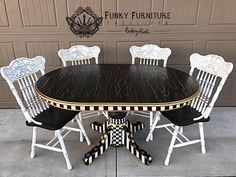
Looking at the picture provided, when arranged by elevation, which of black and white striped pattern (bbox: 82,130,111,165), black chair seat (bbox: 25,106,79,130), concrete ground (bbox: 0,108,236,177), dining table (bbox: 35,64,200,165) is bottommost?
concrete ground (bbox: 0,108,236,177)

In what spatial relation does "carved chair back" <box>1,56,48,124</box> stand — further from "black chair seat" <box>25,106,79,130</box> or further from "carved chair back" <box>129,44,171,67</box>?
"carved chair back" <box>129,44,171,67</box>

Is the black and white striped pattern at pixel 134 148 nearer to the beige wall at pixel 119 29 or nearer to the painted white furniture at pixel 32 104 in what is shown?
the painted white furniture at pixel 32 104

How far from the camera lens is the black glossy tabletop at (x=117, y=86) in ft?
5.60

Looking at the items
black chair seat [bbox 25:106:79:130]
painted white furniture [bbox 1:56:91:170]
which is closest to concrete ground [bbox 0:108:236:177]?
painted white furniture [bbox 1:56:91:170]

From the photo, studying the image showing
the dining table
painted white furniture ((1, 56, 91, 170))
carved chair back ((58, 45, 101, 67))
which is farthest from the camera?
carved chair back ((58, 45, 101, 67))

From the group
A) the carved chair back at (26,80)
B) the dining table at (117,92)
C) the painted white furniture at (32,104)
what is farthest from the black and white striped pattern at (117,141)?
the carved chair back at (26,80)

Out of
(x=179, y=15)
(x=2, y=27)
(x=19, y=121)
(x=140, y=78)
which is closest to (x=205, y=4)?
(x=179, y=15)

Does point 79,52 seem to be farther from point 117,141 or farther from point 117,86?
point 117,141

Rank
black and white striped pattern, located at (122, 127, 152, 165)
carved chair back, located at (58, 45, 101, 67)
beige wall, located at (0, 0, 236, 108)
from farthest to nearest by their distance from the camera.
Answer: beige wall, located at (0, 0, 236, 108) → carved chair back, located at (58, 45, 101, 67) → black and white striped pattern, located at (122, 127, 152, 165)

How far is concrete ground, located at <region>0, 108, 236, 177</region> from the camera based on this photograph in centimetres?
203

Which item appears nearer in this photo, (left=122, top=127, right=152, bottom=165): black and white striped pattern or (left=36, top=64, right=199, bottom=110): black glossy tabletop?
(left=36, top=64, right=199, bottom=110): black glossy tabletop

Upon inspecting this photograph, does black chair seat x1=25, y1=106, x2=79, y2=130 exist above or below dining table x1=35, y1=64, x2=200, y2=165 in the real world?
below

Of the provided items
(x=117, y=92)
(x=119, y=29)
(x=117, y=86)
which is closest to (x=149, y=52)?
(x=119, y=29)

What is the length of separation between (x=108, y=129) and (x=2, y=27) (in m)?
1.91
